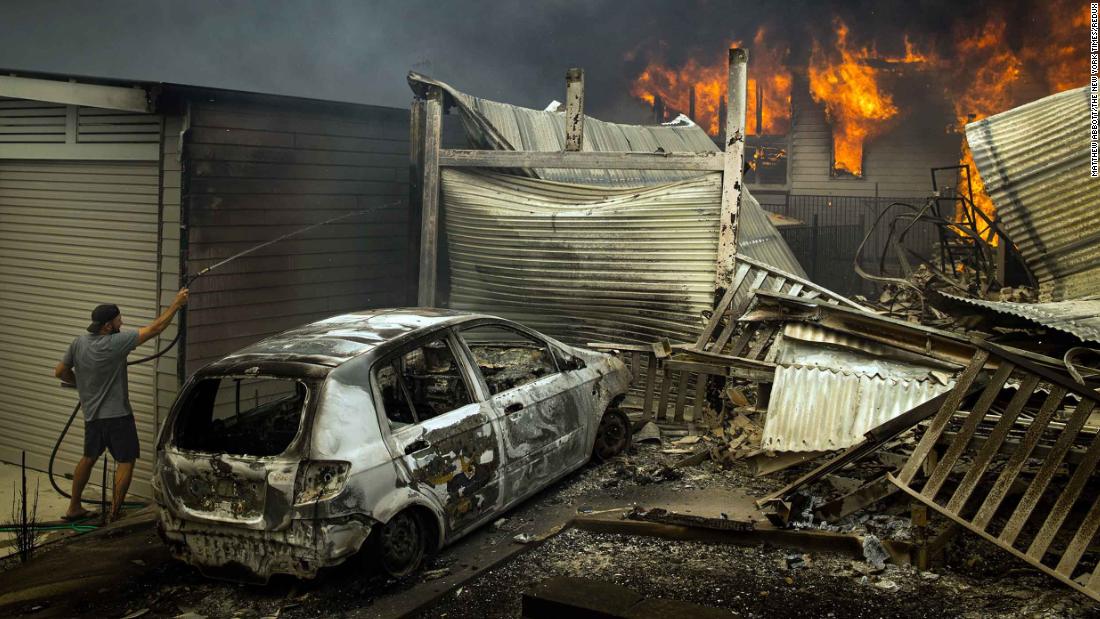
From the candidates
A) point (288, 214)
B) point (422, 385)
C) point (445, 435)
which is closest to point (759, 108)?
point (288, 214)

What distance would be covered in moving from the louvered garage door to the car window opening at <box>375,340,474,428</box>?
394 cm

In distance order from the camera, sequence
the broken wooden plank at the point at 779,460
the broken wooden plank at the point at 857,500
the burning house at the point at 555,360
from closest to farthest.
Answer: the burning house at the point at 555,360 → the broken wooden plank at the point at 857,500 → the broken wooden plank at the point at 779,460

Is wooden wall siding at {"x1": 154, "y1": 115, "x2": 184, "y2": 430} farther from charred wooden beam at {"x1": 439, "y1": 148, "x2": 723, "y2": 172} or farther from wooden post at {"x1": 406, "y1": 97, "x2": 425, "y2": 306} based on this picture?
charred wooden beam at {"x1": 439, "y1": 148, "x2": 723, "y2": 172}

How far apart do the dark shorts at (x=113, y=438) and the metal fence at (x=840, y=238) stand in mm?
14030

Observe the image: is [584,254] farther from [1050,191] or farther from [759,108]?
[759,108]

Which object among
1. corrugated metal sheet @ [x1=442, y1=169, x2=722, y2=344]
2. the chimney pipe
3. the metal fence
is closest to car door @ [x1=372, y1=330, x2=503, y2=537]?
corrugated metal sheet @ [x1=442, y1=169, x2=722, y2=344]

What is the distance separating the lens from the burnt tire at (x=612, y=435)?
23.7ft

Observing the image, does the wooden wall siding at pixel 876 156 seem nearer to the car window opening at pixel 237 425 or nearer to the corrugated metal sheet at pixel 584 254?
the corrugated metal sheet at pixel 584 254

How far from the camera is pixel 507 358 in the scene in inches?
278

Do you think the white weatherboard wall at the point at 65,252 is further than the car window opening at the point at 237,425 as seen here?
Yes

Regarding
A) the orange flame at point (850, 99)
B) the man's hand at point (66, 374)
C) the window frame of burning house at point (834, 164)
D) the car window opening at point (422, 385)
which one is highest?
the orange flame at point (850, 99)

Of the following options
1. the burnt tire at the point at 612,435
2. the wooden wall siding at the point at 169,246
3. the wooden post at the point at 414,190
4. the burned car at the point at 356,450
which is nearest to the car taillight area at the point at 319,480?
the burned car at the point at 356,450

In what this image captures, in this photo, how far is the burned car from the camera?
472 centimetres

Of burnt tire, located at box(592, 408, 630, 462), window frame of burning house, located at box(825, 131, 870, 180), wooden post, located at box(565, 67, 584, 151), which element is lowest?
burnt tire, located at box(592, 408, 630, 462)
